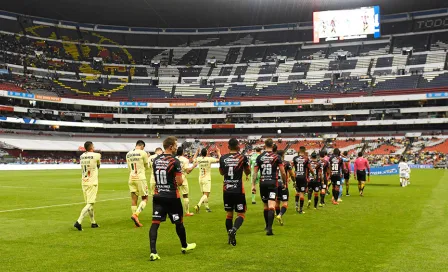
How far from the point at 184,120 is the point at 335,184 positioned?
7437 centimetres

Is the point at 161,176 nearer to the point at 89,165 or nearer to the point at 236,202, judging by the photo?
the point at 236,202

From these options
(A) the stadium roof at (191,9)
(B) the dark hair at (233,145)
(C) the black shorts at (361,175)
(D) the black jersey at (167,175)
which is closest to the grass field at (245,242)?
(D) the black jersey at (167,175)

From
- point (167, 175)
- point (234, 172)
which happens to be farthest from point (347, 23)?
point (167, 175)

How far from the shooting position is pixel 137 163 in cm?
1331

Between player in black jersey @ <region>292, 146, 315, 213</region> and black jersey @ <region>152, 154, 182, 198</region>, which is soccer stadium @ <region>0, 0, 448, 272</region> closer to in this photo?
player in black jersey @ <region>292, 146, 315, 213</region>

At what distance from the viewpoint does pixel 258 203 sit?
19.5 m

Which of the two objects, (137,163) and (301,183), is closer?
(137,163)

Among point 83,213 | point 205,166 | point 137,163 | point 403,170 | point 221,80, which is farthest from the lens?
point 221,80

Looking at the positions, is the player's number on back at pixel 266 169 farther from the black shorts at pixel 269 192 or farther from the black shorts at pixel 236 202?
the black shorts at pixel 236 202

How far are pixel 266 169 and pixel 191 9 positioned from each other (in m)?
78.5

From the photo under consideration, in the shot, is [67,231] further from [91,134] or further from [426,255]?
[91,134]

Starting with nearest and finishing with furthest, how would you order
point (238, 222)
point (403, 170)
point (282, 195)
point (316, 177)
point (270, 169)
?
point (238, 222)
point (270, 169)
point (282, 195)
point (316, 177)
point (403, 170)

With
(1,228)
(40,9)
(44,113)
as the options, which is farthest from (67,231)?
(40,9)

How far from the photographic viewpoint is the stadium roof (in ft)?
267
